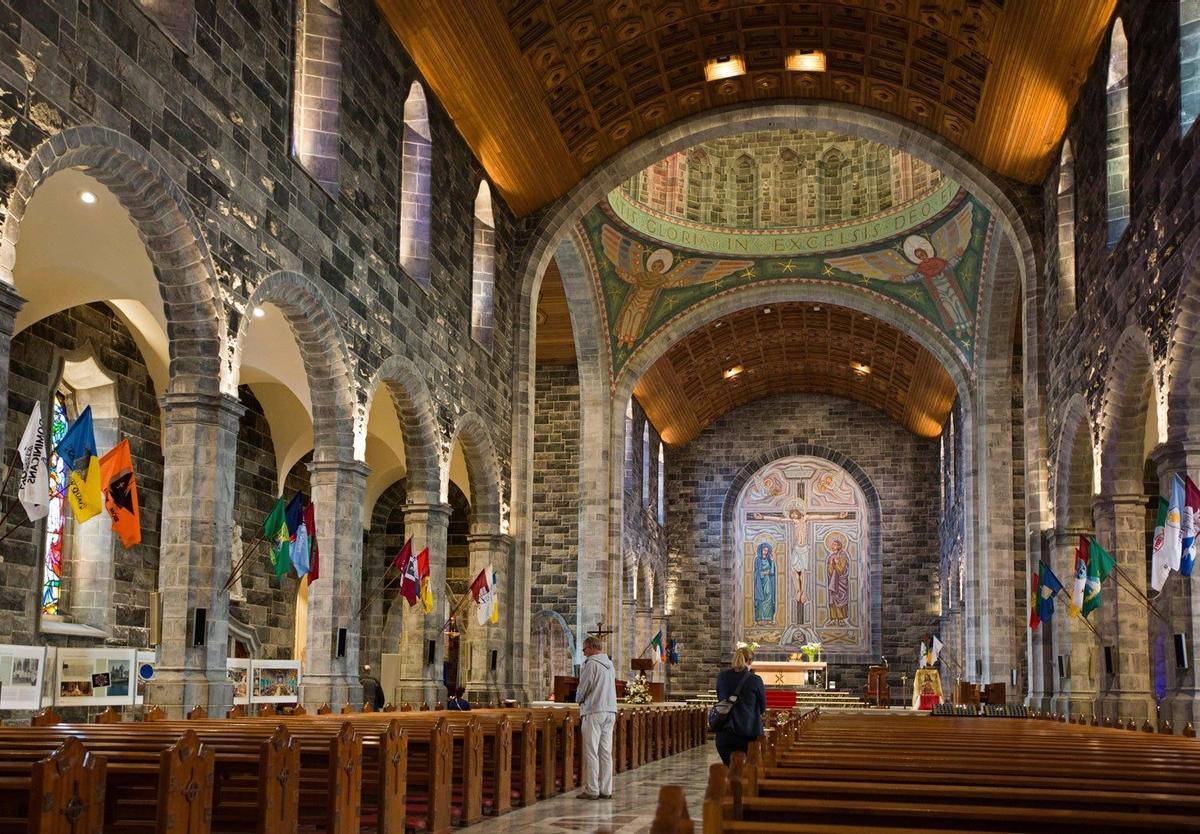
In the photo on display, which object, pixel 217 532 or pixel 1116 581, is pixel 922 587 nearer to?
pixel 1116 581

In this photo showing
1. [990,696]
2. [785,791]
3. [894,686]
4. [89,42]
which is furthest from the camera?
[894,686]

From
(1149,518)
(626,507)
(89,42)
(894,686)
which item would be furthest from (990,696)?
(89,42)

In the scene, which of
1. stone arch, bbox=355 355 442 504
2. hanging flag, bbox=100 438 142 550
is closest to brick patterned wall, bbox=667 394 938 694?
stone arch, bbox=355 355 442 504

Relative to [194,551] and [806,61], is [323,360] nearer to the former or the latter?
[194,551]

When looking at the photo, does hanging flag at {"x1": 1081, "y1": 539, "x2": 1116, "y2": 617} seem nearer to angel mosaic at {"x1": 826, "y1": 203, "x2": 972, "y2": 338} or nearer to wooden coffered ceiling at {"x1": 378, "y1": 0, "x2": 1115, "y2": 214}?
wooden coffered ceiling at {"x1": 378, "y1": 0, "x2": 1115, "y2": 214}

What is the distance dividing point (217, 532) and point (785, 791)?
8.08 meters

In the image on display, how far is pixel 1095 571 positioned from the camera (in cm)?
1525

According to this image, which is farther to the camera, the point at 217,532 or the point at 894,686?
the point at 894,686

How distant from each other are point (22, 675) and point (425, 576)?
6.01 metres

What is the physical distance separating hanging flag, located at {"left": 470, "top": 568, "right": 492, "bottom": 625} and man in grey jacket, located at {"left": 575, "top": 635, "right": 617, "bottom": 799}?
26.5 feet

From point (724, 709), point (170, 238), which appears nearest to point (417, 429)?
point (170, 238)

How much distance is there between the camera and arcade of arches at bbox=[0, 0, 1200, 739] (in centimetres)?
1145

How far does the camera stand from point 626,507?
32312mm

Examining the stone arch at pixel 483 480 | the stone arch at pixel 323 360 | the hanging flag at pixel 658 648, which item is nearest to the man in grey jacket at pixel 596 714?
the stone arch at pixel 323 360
